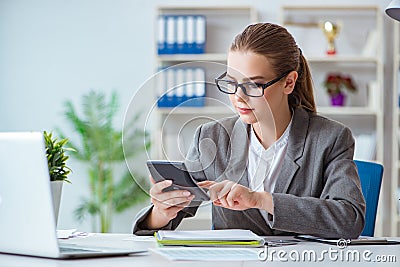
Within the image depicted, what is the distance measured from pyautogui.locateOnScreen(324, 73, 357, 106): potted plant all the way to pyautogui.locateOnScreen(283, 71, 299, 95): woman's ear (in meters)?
2.69

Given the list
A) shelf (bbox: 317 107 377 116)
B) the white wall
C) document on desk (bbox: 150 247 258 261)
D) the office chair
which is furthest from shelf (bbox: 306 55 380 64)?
document on desk (bbox: 150 247 258 261)

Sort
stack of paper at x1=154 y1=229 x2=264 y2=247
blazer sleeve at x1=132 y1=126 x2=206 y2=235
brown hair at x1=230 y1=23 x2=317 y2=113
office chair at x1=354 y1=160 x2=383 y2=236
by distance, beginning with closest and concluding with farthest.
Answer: stack of paper at x1=154 y1=229 x2=264 y2=247 < blazer sleeve at x1=132 y1=126 x2=206 y2=235 < brown hair at x1=230 y1=23 x2=317 y2=113 < office chair at x1=354 y1=160 x2=383 y2=236

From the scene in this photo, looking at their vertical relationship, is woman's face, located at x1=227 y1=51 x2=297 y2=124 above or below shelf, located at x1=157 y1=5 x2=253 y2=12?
below

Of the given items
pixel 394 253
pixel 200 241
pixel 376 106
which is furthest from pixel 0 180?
pixel 376 106

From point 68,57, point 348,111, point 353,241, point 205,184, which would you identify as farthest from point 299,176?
point 68,57

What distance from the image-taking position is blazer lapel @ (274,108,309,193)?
2.01 m

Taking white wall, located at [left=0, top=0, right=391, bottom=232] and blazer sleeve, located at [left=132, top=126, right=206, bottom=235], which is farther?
white wall, located at [left=0, top=0, right=391, bottom=232]

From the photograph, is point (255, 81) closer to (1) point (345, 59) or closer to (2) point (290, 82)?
(2) point (290, 82)

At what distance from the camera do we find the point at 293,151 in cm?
203

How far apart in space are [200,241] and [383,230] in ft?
10.7

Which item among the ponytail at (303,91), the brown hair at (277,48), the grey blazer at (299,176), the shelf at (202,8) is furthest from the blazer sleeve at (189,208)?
the shelf at (202,8)

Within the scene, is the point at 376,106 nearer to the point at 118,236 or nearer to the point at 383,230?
the point at 383,230

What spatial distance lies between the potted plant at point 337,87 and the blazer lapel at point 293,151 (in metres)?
2.65

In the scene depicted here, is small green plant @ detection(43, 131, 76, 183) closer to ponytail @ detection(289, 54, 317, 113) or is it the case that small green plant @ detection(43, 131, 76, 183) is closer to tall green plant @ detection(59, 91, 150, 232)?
ponytail @ detection(289, 54, 317, 113)
